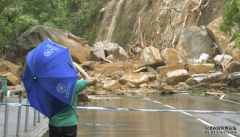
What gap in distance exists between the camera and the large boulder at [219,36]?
3525 centimetres

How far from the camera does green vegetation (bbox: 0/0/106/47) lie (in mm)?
23797

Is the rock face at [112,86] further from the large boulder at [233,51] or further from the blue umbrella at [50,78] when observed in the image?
the blue umbrella at [50,78]

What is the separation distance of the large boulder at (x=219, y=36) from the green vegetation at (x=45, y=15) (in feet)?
44.9

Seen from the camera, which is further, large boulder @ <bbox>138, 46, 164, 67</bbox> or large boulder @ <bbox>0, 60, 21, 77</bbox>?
large boulder @ <bbox>138, 46, 164, 67</bbox>

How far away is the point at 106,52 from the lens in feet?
131

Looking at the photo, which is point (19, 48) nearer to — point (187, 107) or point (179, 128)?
point (187, 107)

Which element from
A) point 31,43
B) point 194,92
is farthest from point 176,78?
point 31,43

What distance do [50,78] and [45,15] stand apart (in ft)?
127

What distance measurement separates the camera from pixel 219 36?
35.9 metres

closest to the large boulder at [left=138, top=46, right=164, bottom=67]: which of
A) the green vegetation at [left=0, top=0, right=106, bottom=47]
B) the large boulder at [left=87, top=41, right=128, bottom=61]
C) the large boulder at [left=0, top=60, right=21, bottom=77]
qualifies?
the large boulder at [left=87, top=41, right=128, bottom=61]

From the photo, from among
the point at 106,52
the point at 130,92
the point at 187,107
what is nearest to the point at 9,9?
the point at 130,92

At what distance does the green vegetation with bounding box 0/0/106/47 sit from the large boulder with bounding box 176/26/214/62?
40.0 ft

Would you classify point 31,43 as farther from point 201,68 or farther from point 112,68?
point 201,68

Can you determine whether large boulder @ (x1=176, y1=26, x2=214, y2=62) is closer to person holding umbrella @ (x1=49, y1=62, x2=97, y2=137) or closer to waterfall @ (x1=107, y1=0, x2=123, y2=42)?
waterfall @ (x1=107, y1=0, x2=123, y2=42)
